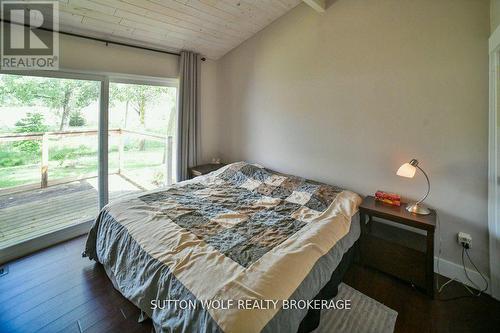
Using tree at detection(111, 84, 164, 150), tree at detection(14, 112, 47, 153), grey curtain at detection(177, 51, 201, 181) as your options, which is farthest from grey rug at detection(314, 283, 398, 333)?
tree at detection(14, 112, 47, 153)

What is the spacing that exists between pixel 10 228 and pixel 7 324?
117cm

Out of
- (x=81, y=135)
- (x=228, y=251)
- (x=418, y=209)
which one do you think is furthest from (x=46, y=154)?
(x=418, y=209)

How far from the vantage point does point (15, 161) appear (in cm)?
223

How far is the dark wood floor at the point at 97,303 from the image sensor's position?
1533 mm

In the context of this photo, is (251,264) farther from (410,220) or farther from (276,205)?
(410,220)

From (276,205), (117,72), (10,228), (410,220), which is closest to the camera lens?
(410,220)

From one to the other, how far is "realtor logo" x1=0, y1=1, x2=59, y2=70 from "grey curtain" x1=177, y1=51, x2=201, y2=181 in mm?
1320

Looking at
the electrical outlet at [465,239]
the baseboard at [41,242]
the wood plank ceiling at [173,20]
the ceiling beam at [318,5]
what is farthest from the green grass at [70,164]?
the electrical outlet at [465,239]

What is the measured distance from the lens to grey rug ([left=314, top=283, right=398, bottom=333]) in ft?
4.99

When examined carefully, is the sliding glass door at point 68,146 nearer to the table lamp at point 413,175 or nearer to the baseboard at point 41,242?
the baseboard at point 41,242

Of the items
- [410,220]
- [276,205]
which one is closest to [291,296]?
[276,205]

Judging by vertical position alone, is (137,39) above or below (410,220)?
above

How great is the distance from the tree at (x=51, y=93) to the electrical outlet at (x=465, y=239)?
12.4ft

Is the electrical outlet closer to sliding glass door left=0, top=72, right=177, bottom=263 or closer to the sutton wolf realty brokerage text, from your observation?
the sutton wolf realty brokerage text
